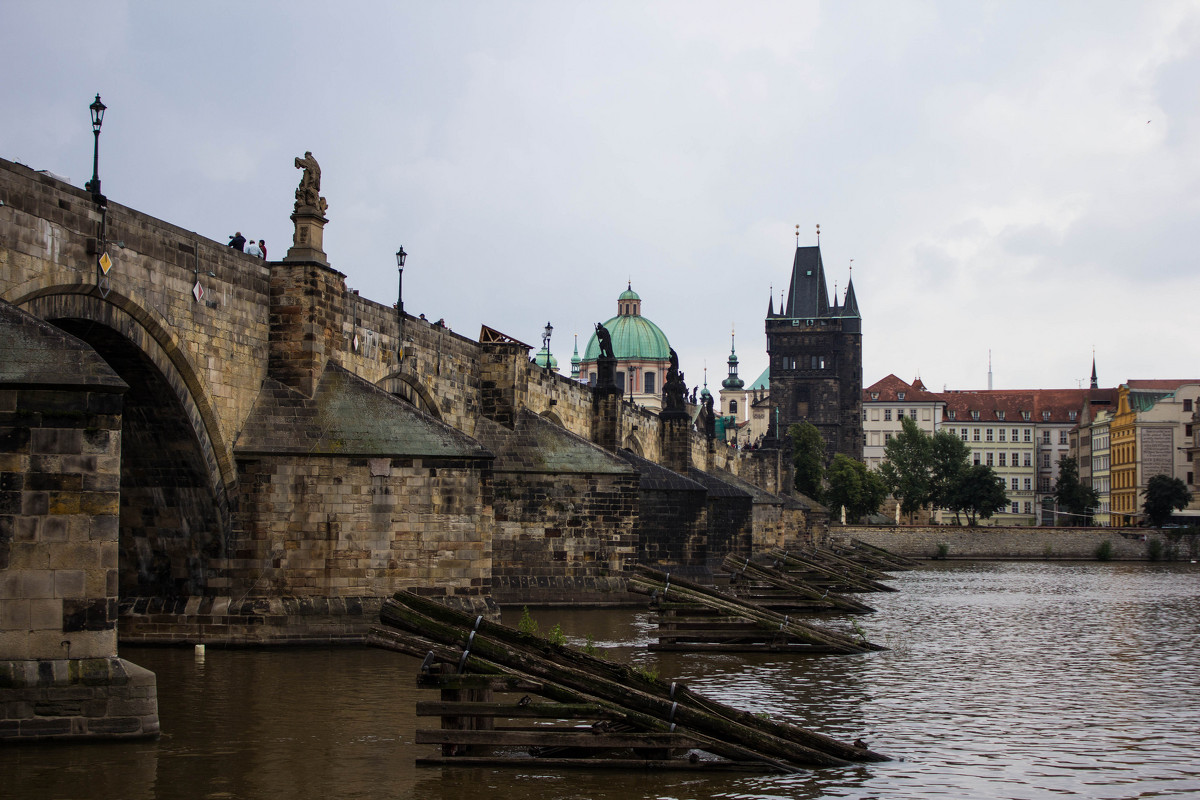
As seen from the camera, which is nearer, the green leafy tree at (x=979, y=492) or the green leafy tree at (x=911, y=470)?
the green leafy tree at (x=979, y=492)

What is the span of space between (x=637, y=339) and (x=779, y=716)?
136320 millimetres

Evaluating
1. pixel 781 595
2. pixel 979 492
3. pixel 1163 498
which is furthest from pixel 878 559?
pixel 979 492

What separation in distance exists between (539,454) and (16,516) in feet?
70.7

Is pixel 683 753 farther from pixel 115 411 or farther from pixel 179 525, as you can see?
pixel 179 525

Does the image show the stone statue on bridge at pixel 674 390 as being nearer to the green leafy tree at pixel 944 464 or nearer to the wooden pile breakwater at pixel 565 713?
the wooden pile breakwater at pixel 565 713

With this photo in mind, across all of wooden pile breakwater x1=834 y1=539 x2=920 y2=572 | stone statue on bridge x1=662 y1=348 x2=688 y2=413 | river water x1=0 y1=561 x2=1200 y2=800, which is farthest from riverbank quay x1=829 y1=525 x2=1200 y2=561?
river water x1=0 y1=561 x2=1200 y2=800

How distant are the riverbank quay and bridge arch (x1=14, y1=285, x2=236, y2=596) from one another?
65.9m

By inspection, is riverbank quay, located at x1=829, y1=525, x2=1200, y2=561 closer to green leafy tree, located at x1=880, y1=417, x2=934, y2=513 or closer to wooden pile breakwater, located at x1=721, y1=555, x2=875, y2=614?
green leafy tree, located at x1=880, y1=417, x2=934, y2=513

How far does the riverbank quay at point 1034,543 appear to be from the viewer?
278 feet

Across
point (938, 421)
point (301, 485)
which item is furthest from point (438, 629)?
point (938, 421)

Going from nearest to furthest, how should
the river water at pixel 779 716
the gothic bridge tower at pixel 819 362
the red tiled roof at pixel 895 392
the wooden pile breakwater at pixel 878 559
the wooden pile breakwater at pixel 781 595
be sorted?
the river water at pixel 779 716
the wooden pile breakwater at pixel 781 595
the wooden pile breakwater at pixel 878 559
the gothic bridge tower at pixel 819 362
the red tiled roof at pixel 895 392

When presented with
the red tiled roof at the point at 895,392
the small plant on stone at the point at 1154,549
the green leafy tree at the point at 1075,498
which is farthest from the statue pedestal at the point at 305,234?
the red tiled roof at the point at 895,392

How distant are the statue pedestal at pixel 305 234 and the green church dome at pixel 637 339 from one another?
125 metres

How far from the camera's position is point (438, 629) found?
1287cm
